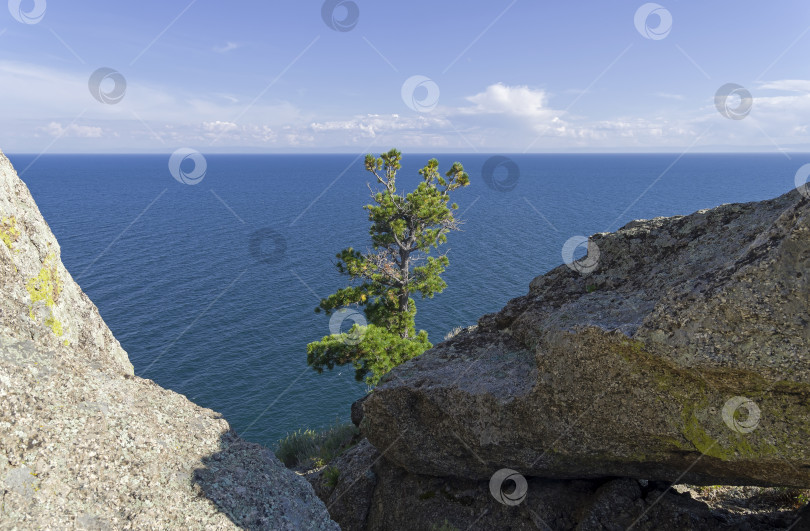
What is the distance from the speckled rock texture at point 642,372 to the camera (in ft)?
23.2

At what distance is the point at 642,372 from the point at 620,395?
75 centimetres

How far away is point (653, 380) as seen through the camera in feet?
28.0

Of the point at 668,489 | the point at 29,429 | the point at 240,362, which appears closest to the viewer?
the point at 29,429

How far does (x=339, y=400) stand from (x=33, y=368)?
116ft

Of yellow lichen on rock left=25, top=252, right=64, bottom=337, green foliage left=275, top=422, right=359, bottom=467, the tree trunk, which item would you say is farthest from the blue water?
yellow lichen on rock left=25, top=252, right=64, bottom=337

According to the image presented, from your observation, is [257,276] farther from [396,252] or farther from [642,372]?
[642,372]

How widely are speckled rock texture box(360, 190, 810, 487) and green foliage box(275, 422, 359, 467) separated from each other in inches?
249

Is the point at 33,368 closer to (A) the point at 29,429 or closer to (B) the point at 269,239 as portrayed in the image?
(A) the point at 29,429

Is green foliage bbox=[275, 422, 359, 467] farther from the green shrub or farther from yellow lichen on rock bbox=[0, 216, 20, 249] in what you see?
yellow lichen on rock bbox=[0, 216, 20, 249]

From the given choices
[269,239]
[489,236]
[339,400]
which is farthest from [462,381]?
[269,239]

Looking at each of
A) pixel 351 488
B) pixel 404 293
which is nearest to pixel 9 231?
pixel 351 488

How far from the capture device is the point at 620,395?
9078 mm

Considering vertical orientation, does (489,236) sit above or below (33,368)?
above

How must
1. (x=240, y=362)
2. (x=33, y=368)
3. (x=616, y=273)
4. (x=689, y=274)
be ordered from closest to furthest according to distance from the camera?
1. (x=33, y=368)
2. (x=689, y=274)
3. (x=616, y=273)
4. (x=240, y=362)
